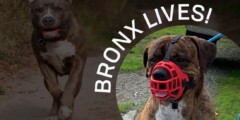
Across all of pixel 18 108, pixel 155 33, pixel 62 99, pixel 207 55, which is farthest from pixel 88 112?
pixel 207 55

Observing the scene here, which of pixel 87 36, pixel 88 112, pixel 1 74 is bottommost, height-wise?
pixel 88 112

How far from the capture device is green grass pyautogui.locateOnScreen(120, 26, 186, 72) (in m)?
2.44

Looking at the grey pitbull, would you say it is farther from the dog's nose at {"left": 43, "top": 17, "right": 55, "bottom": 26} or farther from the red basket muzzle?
the red basket muzzle

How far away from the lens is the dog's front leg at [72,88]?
245 cm

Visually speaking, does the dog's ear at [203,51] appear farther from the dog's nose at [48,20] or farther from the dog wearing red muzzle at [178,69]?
the dog's nose at [48,20]

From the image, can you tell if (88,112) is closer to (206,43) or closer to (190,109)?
(190,109)

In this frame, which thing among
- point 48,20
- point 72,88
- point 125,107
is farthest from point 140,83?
point 48,20

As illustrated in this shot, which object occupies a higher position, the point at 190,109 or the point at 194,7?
the point at 194,7

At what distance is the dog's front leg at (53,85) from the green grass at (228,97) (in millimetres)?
778

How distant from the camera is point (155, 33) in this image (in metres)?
2.46

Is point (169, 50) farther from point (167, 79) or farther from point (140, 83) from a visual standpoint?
point (140, 83)

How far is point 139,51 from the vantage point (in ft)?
8.13

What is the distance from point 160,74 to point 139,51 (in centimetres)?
37

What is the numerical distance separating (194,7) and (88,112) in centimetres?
69
